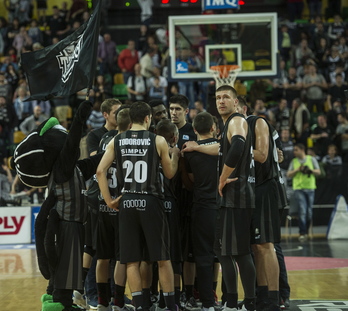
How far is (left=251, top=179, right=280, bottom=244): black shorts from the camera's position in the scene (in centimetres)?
722

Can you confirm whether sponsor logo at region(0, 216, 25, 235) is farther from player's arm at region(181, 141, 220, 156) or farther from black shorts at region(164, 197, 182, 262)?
player's arm at region(181, 141, 220, 156)

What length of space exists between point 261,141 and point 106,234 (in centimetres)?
208

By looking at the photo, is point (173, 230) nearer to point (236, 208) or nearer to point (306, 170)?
point (236, 208)

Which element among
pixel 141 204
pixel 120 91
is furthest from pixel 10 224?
pixel 141 204

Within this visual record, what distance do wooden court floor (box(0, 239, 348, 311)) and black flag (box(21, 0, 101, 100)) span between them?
2.67 meters

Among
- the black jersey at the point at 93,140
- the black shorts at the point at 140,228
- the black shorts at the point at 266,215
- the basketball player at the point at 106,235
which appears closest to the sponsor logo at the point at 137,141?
the black shorts at the point at 140,228

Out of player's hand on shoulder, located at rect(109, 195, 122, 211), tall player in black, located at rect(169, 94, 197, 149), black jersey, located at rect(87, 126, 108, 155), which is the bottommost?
player's hand on shoulder, located at rect(109, 195, 122, 211)

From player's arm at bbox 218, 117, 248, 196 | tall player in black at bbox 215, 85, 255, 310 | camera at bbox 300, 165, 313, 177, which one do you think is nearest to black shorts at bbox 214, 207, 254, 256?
tall player in black at bbox 215, 85, 255, 310

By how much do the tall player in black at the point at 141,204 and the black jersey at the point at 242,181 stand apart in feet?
2.07

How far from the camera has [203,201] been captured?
7.85 m

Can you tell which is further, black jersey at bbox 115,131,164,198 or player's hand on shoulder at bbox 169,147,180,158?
player's hand on shoulder at bbox 169,147,180,158

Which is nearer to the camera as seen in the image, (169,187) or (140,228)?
(140,228)

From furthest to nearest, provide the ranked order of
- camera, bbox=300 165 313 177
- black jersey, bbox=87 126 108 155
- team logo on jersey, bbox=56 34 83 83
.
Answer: camera, bbox=300 165 313 177 < black jersey, bbox=87 126 108 155 < team logo on jersey, bbox=56 34 83 83

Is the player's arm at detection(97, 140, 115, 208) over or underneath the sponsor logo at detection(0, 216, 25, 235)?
over
